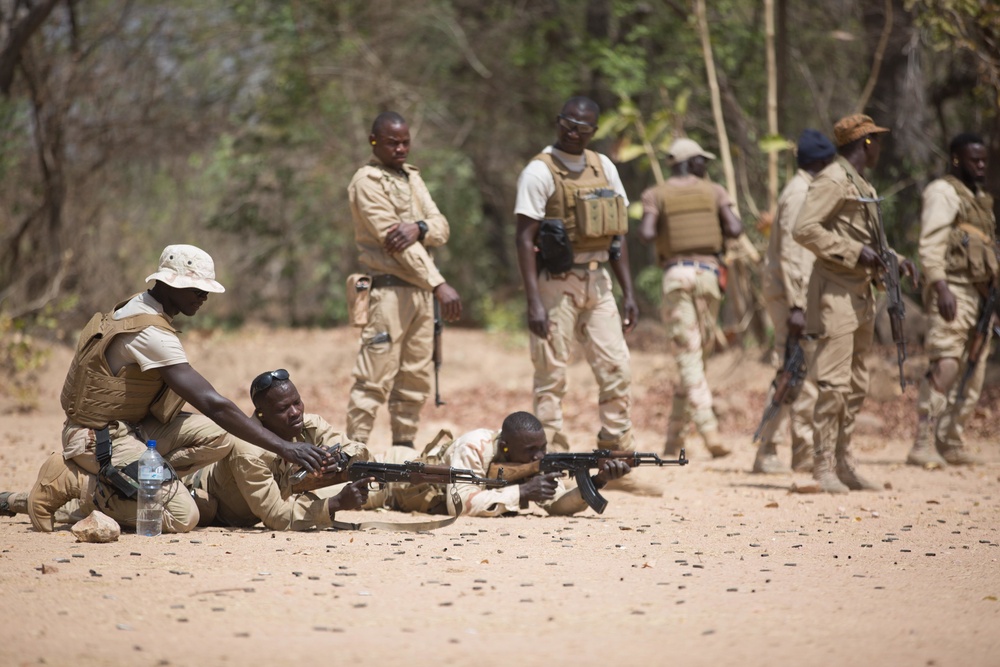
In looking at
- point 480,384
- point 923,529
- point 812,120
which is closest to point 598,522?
point 923,529

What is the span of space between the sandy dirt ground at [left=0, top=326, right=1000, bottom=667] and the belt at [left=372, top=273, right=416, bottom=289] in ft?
4.98

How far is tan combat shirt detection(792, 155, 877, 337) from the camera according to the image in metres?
6.78

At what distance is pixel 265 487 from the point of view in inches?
216

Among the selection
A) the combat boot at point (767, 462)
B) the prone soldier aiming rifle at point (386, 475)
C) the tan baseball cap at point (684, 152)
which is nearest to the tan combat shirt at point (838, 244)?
the combat boot at point (767, 462)

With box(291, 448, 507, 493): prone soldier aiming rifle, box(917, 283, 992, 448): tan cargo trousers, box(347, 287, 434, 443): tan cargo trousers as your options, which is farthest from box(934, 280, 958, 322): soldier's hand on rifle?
box(291, 448, 507, 493): prone soldier aiming rifle

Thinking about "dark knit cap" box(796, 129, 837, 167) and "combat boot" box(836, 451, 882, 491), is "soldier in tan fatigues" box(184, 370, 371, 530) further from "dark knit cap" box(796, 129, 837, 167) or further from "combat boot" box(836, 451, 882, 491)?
"dark knit cap" box(796, 129, 837, 167)

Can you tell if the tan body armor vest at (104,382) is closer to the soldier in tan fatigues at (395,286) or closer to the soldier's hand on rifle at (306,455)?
the soldier's hand on rifle at (306,455)

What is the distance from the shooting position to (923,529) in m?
5.96

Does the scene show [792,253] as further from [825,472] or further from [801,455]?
[825,472]

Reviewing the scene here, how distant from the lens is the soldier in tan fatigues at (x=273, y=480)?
17.9 feet

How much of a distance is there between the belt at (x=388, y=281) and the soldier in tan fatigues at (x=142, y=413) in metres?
1.85

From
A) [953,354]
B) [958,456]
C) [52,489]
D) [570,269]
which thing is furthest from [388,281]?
[958,456]

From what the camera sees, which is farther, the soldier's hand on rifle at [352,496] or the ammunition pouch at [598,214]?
the ammunition pouch at [598,214]

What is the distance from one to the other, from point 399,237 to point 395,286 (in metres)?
0.34
